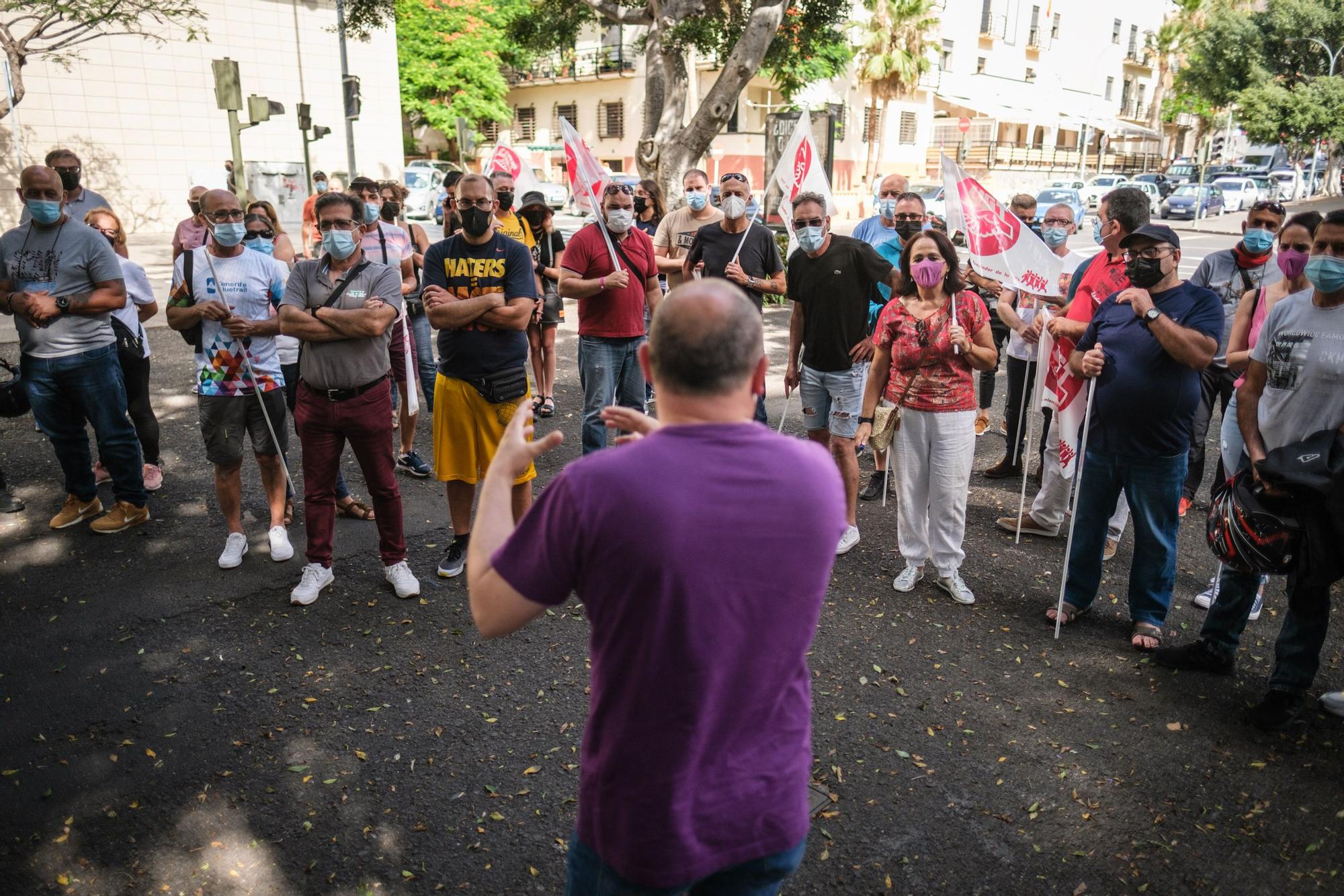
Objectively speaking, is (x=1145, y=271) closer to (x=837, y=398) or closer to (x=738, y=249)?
(x=837, y=398)

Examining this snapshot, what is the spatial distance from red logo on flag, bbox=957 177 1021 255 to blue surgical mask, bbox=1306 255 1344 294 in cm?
186

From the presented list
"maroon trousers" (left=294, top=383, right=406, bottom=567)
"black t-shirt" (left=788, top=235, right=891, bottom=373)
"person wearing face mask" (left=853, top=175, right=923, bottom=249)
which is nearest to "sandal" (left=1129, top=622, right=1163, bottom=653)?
"black t-shirt" (left=788, top=235, right=891, bottom=373)

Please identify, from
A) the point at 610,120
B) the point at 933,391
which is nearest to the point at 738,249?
the point at 933,391

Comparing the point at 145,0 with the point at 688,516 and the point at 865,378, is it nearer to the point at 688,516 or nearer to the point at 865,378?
the point at 865,378

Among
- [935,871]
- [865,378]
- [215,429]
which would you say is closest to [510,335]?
[215,429]

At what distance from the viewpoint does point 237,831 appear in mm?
3195

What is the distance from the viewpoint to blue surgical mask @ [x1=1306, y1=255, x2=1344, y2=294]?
12.0 ft

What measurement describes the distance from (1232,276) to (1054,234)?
1204mm

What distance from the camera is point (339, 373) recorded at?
15.5 ft

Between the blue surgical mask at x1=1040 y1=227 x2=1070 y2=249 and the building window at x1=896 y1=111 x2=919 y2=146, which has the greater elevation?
the building window at x1=896 y1=111 x2=919 y2=146

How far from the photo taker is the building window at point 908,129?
4562 cm

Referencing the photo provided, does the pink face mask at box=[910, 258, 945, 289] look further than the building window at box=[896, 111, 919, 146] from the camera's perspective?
No

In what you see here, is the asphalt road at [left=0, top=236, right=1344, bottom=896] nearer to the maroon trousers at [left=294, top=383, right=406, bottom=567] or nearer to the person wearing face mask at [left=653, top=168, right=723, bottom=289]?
the maroon trousers at [left=294, top=383, right=406, bottom=567]

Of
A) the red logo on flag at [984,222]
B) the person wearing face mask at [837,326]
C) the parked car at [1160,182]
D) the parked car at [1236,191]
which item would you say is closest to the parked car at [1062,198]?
the parked car at [1160,182]
